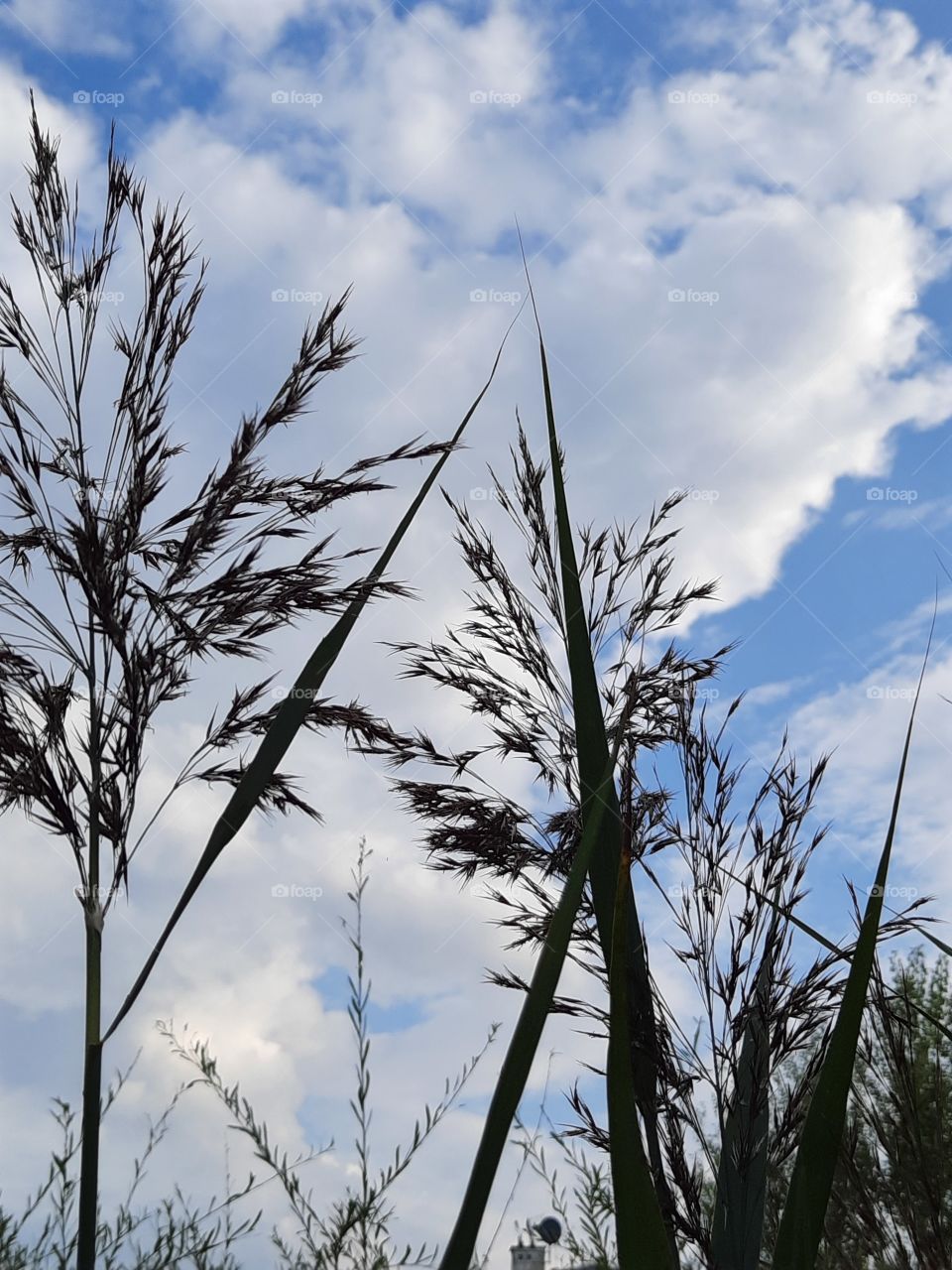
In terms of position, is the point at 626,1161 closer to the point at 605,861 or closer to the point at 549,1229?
the point at 605,861

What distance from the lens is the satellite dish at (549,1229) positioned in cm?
202

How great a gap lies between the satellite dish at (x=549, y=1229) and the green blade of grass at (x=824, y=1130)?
1.09 meters

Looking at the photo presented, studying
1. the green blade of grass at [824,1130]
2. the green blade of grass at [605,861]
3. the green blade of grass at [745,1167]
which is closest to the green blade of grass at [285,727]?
the green blade of grass at [605,861]

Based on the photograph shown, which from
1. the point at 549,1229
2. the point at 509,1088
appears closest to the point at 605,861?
the point at 509,1088

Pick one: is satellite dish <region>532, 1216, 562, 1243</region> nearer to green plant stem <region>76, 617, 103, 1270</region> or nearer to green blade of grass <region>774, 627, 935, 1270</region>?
green plant stem <region>76, 617, 103, 1270</region>

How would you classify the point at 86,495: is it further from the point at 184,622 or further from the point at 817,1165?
the point at 817,1165

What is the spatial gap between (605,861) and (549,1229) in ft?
4.28

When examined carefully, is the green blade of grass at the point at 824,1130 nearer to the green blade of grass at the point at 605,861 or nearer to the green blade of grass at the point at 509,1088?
the green blade of grass at the point at 605,861

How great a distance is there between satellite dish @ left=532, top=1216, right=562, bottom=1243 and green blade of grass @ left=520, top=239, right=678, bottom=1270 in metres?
0.58

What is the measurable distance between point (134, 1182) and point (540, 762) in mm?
1640

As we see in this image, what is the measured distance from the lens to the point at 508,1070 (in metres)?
0.76

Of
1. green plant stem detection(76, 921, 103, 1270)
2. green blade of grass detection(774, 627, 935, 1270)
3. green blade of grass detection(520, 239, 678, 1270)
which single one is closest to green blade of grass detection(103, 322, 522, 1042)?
green blade of grass detection(520, 239, 678, 1270)

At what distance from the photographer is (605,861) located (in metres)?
1.24

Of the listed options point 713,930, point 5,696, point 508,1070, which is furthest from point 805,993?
point 5,696
